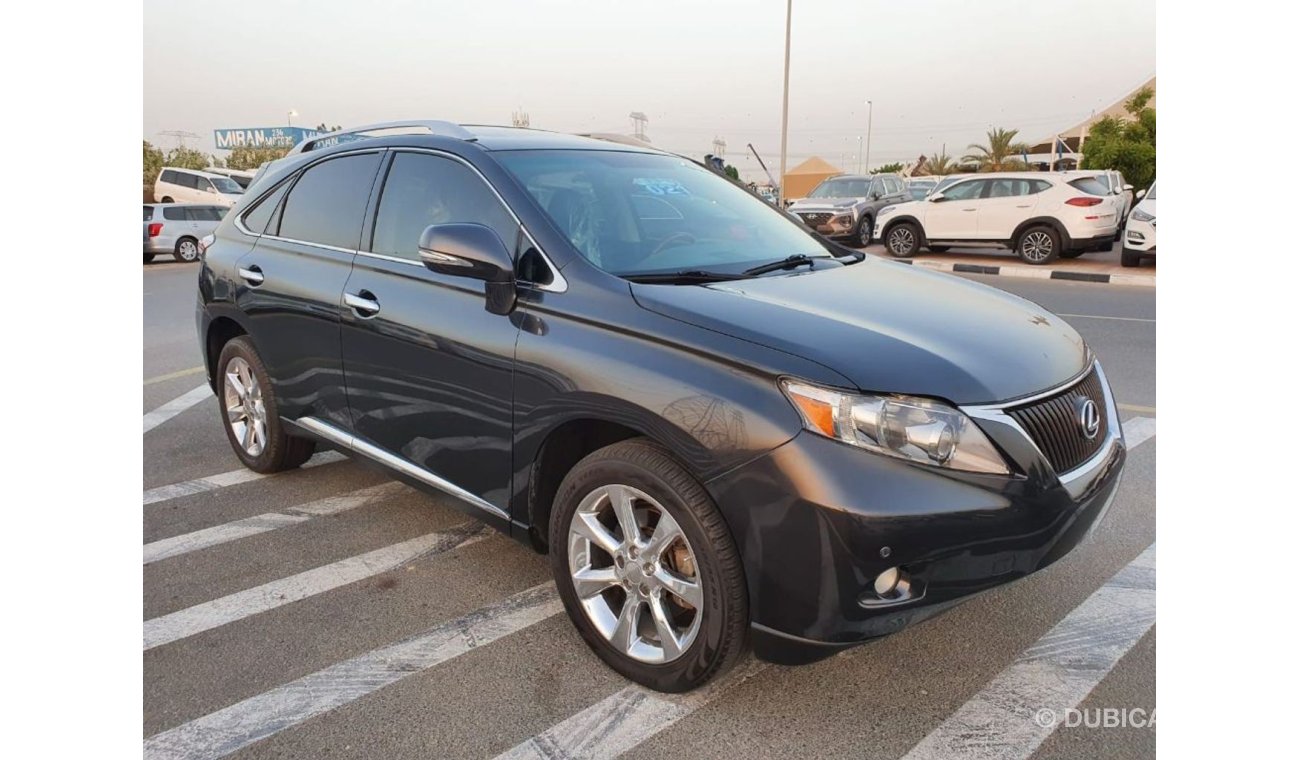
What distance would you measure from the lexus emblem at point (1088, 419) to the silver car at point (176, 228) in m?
21.5

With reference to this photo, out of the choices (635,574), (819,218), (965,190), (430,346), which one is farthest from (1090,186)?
(635,574)

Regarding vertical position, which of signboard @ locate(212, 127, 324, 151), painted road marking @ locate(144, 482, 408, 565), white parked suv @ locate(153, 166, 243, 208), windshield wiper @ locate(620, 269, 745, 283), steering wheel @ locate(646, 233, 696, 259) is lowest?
painted road marking @ locate(144, 482, 408, 565)

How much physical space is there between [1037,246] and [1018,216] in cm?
64

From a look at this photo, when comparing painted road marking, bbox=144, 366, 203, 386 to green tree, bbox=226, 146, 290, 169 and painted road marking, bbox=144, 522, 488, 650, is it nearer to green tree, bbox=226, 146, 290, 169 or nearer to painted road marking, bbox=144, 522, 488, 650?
painted road marking, bbox=144, 522, 488, 650

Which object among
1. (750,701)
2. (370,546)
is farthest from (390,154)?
(750,701)

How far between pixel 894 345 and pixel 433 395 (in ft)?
5.65

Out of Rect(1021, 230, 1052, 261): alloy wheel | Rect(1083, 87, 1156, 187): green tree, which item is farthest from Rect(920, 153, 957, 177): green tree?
Rect(1021, 230, 1052, 261): alloy wheel

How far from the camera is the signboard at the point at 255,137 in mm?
59719

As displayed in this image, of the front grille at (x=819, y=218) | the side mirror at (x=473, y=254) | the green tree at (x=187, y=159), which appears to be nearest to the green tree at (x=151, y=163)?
the green tree at (x=187, y=159)

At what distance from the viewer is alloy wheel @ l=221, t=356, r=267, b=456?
4738 millimetres

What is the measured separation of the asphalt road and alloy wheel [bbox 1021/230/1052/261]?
514 inches

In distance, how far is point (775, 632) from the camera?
2.47 m

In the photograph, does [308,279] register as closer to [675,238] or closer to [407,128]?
[407,128]

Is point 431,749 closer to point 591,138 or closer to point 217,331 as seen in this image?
point 591,138
